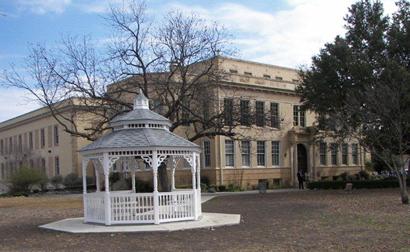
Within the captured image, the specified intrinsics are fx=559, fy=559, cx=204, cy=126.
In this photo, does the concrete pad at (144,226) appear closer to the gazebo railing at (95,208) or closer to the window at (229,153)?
the gazebo railing at (95,208)

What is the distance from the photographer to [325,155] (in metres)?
59.2

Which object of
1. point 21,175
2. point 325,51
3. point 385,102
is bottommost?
point 21,175

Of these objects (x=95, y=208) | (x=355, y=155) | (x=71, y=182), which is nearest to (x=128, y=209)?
(x=95, y=208)

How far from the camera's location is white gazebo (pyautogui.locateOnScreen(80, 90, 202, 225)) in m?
17.5

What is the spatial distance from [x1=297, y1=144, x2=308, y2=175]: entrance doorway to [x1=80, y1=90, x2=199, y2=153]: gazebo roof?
127 ft

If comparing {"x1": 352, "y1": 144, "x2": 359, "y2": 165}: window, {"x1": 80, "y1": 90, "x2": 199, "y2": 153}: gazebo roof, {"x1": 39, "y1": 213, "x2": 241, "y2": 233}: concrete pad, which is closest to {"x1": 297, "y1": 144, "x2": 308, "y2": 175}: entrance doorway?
{"x1": 352, "y1": 144, "x2": 359, "y2": 165}: window

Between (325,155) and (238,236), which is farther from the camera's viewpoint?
(325,155)

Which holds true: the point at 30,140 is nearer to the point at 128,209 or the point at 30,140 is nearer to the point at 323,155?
the point at 323,155

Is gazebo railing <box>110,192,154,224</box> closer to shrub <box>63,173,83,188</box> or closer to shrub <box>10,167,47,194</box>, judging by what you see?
shrub <box>10,167,47,194</box>

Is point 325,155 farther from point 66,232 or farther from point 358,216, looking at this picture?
point 66,232

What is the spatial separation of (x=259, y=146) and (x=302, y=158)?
6.44 metres

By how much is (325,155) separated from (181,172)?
17.1 m

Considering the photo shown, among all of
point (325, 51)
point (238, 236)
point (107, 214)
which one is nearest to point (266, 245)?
point (238, 236)

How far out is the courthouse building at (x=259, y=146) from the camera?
50031mm
